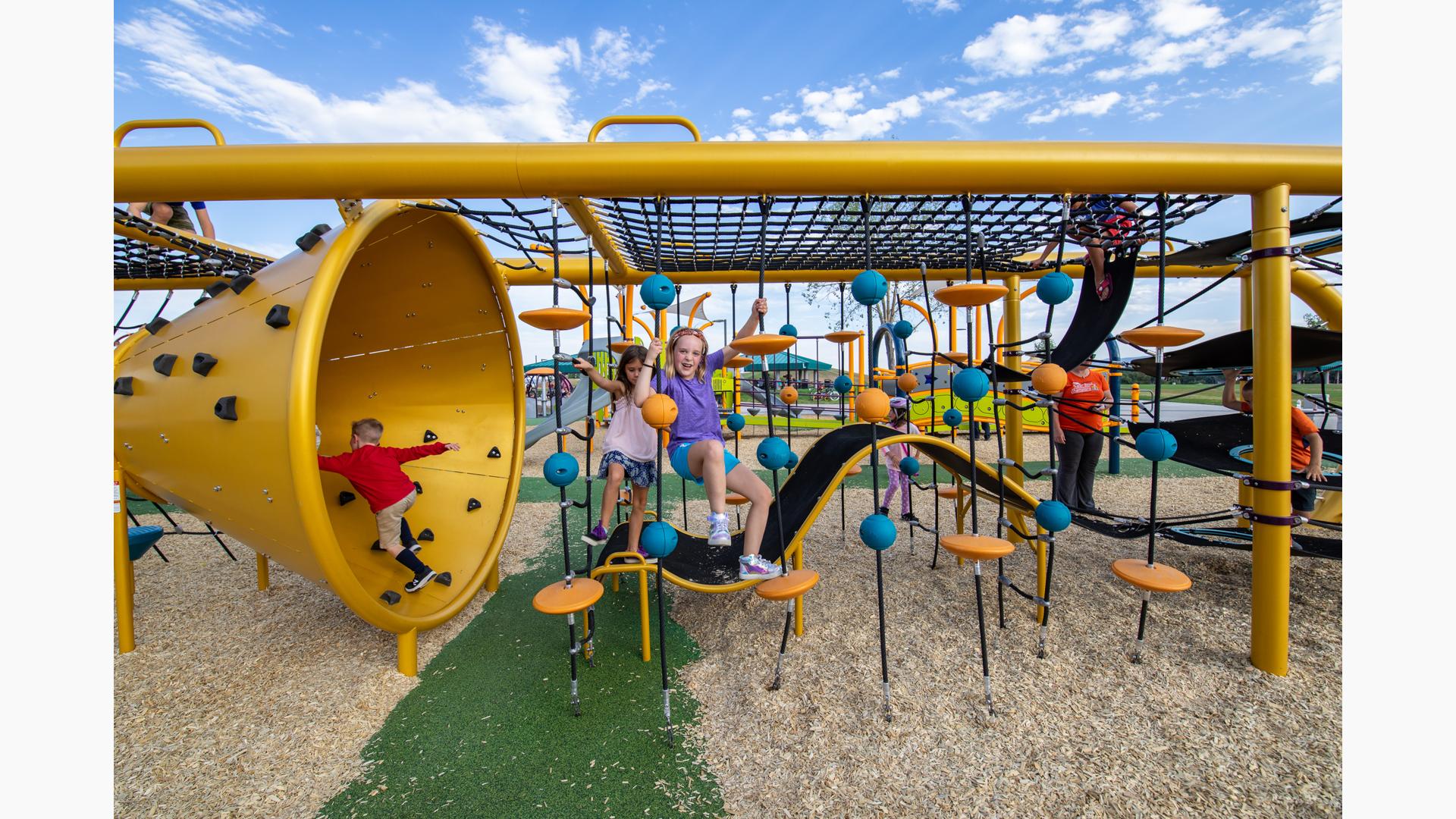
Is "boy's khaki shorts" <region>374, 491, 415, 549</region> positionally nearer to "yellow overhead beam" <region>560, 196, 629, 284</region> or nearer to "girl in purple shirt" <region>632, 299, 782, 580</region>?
"girl in purple shirt" <region>632, 299, 782, 580</region>

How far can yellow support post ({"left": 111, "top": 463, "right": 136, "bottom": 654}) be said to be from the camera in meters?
3.02

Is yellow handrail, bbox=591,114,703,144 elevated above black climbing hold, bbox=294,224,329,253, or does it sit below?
above

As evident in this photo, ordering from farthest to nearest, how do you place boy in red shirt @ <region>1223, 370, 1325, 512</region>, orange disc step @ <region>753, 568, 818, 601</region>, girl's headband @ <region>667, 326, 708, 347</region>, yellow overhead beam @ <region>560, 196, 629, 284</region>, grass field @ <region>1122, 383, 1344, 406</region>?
1. grass field @ <region>1122, 383, 1344, 406</region>
2. boy in red shirt @ <region>1223, 370, 1325, 512</region>
3. girl's headband @ <region>667, 326, 708, 347</region>
4. yellow overhead beam @ <region>560, 196, 629, 284</region>
5. orange disc step @ <region>753, 568, 818, 601</region>

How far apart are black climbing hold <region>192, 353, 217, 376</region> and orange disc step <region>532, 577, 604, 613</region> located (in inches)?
76.8

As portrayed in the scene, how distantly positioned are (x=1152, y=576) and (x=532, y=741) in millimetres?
2758

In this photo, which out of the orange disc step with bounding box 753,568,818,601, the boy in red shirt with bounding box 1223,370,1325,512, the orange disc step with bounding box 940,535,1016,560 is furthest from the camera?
the boy in red shirt with bounding box 1223,370,1325,512

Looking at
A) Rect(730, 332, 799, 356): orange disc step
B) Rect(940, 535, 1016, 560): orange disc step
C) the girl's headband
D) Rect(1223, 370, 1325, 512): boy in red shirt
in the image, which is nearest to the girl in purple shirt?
the girl's headband

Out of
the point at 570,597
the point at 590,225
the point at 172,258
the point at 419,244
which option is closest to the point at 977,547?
the point at 570,597

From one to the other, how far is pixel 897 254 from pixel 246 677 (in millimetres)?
4908

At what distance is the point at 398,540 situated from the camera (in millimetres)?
3256

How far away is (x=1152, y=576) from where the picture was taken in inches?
94.3

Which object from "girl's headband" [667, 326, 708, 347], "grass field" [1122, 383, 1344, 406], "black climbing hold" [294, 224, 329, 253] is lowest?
"grass field" [1122, 383, 1344, 406]

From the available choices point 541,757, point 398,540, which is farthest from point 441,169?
point 541,757

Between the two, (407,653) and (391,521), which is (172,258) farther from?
(407,653)
